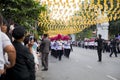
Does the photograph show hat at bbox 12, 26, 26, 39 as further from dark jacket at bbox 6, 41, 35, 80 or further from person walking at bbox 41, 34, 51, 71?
person walking at bbox 41, 34, 51, 71

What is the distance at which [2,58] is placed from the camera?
6051mm

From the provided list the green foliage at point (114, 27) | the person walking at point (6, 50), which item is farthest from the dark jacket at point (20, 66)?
the green foliage at point (114, 27)

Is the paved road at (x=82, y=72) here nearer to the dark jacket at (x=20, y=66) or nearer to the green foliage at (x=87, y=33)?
the dark jacket at (x=20, y=66)

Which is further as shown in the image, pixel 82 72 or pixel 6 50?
pixel 82 72

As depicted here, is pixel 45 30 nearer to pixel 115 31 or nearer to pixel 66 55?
pixel 66 55

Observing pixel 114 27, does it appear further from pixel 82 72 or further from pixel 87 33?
pixel 82 72

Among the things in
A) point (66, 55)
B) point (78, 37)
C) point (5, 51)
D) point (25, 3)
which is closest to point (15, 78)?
point (5, 51)

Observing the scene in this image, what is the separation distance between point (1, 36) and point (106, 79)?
345 inches

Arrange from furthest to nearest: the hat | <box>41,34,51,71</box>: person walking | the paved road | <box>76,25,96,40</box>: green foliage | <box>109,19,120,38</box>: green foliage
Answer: <box>76,25,96,40</box>: green foliage
<box>109,19,120,38</box>: green foliage
<box>41,34,51,71</box>: person walking
the paved road
the hat

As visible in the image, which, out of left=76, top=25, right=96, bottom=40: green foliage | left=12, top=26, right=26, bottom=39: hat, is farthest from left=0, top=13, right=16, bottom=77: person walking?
left=76, top=25, right=96, bottom=40: green foliage

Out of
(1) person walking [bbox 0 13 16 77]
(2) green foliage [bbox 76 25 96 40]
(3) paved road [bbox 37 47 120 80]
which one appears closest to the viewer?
(1) person walking [bbox 0 13 16 77]

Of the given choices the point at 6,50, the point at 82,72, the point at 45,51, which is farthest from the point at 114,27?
the point at 6,50

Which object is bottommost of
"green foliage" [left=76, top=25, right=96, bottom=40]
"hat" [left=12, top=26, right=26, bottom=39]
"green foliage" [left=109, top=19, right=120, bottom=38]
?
"green foliage" [left=76, top=25, right=96, bottom=40]

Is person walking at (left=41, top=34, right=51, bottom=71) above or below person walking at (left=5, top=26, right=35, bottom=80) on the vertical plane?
below
